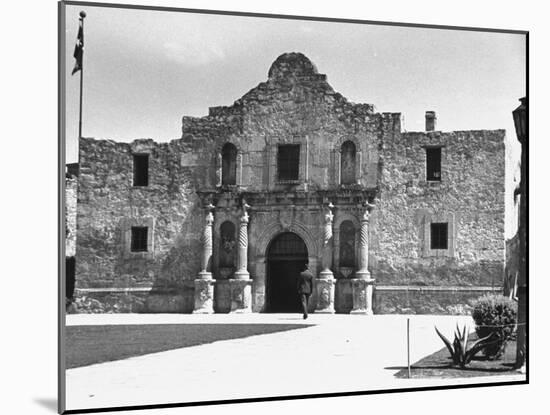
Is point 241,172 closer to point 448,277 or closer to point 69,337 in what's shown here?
point 448,277

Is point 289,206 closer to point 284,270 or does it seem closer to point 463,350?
point 284,270

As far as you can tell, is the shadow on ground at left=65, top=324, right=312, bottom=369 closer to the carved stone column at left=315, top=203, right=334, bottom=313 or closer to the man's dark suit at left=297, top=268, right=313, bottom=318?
the man's dark suit at left=297, top=268, right=313, bottom=318

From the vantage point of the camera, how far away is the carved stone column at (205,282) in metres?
21.9

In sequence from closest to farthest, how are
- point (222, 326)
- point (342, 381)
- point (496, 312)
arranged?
point (342, 381), point (496, 312), point (222, 326)

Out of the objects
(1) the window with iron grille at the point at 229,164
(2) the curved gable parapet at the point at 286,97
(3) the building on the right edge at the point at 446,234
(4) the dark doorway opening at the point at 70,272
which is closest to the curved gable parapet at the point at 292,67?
(2) the curved gable parapet at the point at 286,97

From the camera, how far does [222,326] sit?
20.9m

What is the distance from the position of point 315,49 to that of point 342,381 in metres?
5.25

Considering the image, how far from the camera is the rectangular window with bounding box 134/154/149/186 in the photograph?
68.1ft

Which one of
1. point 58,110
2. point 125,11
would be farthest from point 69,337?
point 125,11

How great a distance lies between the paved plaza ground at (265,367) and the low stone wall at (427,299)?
312 millimetres

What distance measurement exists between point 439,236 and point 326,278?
2.99 m

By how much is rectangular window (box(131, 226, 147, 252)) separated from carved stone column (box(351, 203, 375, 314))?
416 cm

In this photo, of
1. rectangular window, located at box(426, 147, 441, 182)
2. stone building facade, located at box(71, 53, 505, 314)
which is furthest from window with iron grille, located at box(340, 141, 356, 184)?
rectangular window, located at box(426, 147, 441, 182)

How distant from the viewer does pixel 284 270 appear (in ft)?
76.6
